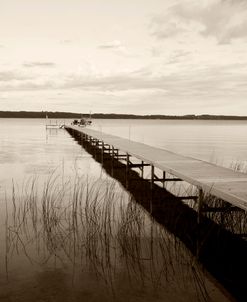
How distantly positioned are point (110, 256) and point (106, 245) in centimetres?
42

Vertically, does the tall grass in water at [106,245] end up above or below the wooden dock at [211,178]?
below

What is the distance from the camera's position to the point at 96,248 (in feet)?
20.4

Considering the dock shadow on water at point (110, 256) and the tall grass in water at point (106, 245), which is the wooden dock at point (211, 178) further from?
the tall grass in water at point (106, 245)

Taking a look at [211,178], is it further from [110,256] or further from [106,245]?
[110,256]

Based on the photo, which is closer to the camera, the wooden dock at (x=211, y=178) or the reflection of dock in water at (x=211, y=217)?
the reflection of dock in water at (x=211, y=217)

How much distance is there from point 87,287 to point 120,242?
1.62 m

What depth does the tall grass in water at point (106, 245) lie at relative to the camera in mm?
5273

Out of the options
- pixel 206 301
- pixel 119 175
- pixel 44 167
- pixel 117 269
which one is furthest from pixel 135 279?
pixel 44 167

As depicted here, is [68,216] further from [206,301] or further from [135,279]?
[206,301]

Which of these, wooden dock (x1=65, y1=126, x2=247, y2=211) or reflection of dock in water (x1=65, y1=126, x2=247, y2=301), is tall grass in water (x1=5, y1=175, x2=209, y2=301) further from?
wooden dock (x1=65, y1=126, x2=247, y2=211)

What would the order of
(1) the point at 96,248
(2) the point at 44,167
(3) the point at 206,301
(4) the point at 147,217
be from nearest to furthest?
(3) the point at 206,301, (1) the point at 96,248, (4) the point at 147,217, (2) the point at 44,167

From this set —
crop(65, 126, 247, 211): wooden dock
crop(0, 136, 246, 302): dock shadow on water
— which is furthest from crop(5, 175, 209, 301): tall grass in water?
crop(65, 126, 247, 211): wooden dock

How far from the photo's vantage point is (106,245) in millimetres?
6309

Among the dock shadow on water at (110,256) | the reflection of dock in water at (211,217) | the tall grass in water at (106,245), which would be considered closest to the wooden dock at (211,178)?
the reflection of dock in water at (211,217)
